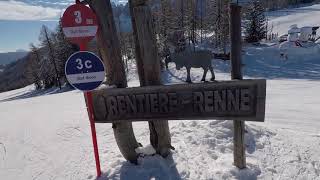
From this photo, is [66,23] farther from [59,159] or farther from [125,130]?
[59,159]

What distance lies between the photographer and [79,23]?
4605 millimetres

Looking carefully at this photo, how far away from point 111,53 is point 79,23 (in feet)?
2.79

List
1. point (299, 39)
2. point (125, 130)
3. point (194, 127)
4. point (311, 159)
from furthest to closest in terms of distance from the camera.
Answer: point (299, 39) → point (194, 127) → point (311, 159) → point (125, 130)

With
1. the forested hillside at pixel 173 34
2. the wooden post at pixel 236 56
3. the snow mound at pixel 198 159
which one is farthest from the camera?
the forested hillside at pixel 173 34

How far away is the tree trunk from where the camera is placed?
5.16 metres

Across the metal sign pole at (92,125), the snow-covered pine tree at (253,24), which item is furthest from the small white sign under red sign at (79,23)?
the snow-covered pine tree at (253,24)

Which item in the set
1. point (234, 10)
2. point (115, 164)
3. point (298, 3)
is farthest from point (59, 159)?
point (298, 3)

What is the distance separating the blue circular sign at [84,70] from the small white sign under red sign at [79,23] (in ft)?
0.82

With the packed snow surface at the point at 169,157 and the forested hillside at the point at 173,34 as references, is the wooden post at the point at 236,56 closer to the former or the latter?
the packed snow surface at the point at 169,157

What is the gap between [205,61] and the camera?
505cm

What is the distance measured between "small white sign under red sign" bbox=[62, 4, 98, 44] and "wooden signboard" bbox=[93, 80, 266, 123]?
101cm

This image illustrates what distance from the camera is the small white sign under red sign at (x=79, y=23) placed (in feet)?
14.9

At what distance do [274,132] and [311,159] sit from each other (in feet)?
4.83

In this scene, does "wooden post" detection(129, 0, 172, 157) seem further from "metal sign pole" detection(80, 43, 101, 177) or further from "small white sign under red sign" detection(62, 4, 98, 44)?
"metal sign pole" detection(80, 43, 101, 177)
